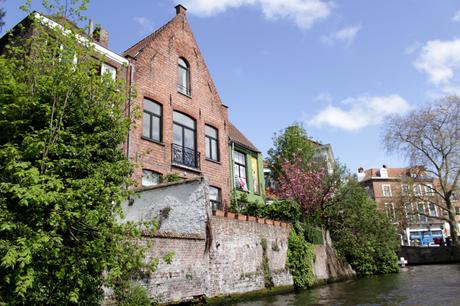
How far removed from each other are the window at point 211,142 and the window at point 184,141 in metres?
1.07

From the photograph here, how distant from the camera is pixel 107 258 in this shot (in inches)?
275

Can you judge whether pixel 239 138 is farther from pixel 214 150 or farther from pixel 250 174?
pixel 214 150

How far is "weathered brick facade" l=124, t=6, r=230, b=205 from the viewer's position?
16422 mm

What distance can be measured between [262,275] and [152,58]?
1046 centimetres

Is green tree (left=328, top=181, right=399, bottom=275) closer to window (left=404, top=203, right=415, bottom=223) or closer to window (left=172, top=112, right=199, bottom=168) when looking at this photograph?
window (left=172, top=112, right=199, bottom=168)

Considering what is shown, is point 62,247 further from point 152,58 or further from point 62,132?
point 152,58

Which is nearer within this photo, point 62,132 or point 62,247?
point 62,247

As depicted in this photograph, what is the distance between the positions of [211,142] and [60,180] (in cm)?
1380

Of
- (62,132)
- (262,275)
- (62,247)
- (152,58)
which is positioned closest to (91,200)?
(62,247)

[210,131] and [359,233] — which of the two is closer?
[210,131]

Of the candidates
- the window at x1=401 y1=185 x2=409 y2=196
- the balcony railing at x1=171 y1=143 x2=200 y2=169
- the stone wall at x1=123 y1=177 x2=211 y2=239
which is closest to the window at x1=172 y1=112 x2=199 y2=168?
the balcony railing at x1=171 y1=143 x2=200 y2=169

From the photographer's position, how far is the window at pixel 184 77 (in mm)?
19219

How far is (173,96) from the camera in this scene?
18.2m

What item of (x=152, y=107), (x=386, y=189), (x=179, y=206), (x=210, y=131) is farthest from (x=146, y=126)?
(x=386, y=189)
